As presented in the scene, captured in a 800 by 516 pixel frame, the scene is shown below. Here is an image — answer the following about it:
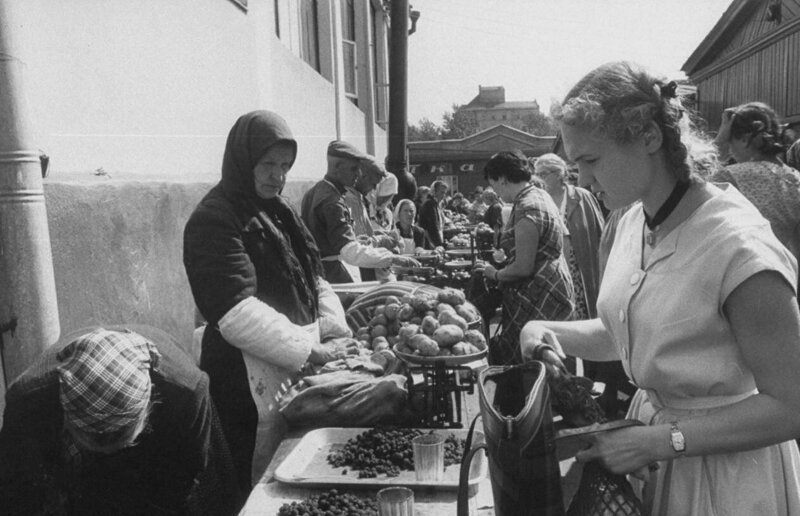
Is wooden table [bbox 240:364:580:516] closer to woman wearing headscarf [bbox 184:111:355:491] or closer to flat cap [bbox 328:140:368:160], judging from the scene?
woman wearing headscarf [bbox 184:111:355:491]

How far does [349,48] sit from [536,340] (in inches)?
545

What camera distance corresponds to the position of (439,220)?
11.1m

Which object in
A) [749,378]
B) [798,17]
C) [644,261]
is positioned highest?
[798,17]

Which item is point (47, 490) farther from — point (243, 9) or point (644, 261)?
point (243, 9)

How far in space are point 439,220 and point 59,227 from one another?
858 centimetres

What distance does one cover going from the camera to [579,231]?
191 inches

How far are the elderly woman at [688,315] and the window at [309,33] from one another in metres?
8.80

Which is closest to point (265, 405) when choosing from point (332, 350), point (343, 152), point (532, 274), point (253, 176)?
point (332, 350)

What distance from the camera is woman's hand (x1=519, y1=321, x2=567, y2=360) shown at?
166 cm

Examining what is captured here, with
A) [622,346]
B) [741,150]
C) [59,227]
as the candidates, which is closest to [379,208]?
[741,150]

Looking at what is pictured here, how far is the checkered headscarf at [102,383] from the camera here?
179cm

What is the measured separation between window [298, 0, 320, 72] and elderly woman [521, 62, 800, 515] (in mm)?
8802

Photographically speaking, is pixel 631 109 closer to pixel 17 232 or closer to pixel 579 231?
pixel 17 232

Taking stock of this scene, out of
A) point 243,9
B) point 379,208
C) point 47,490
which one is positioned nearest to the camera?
point 47,490
